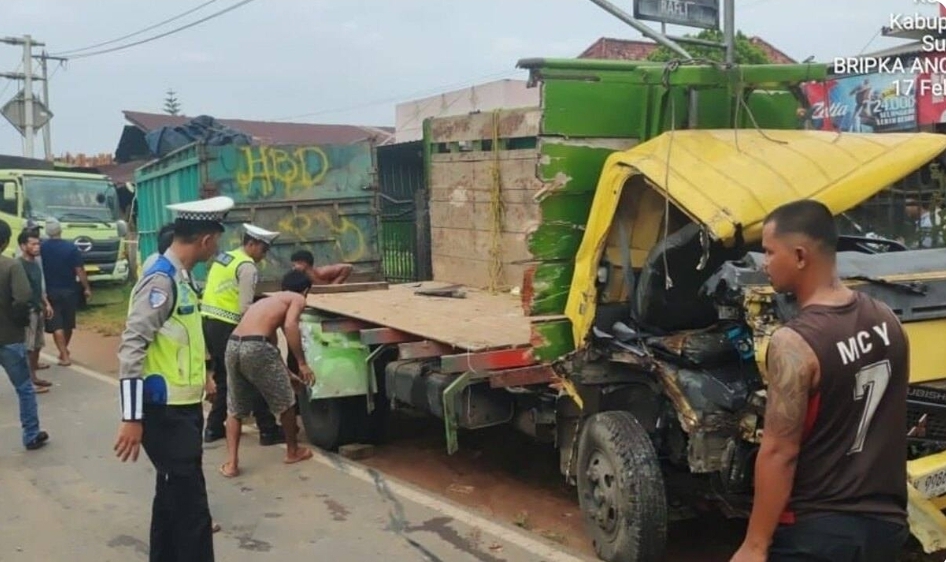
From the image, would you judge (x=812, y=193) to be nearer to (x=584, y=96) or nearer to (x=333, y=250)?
(x=584, y=96)

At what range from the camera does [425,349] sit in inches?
247

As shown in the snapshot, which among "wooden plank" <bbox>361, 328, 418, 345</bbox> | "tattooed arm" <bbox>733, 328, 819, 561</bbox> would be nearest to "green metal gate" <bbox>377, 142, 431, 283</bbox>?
"wooden plank" <bbox>361, 328, 418, 345</bbox>

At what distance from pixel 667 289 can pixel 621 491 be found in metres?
0.99

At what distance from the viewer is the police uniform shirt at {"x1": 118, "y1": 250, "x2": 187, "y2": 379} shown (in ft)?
14.3

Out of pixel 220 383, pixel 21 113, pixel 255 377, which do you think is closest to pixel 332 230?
pixel 220 383

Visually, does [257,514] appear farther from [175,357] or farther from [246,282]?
[246,282]

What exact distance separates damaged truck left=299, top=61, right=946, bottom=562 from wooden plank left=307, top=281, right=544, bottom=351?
0.05 m

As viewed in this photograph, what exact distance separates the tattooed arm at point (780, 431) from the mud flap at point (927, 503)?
5.14 ft

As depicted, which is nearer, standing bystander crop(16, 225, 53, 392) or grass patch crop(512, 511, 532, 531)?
grass patch crop(512, 511, 532, 531)

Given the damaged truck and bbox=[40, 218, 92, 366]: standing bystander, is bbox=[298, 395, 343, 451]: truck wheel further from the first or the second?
bbox=[40, 218, 92, 366]: standing bystander

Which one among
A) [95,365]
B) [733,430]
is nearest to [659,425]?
[733,430]

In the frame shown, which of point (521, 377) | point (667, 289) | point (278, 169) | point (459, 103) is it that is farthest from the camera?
point (459, 103)

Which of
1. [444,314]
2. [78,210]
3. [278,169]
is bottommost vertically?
[444,314]

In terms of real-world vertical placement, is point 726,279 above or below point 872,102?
below
